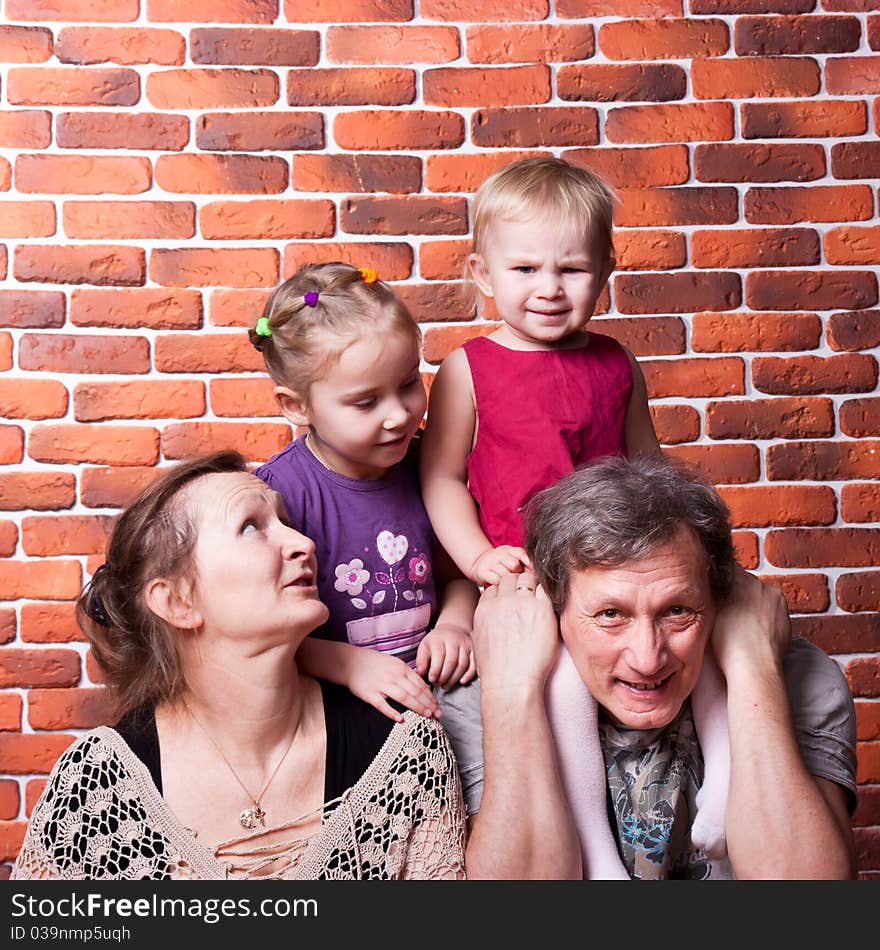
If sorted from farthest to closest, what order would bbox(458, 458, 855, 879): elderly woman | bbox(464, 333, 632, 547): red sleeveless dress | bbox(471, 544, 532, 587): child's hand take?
bbox(464, 333, 632, 547): red sleeveless dress → bbox(471, 544, 532, 587): child's hand → bbox(458, 458, 855, 879): elderly woman

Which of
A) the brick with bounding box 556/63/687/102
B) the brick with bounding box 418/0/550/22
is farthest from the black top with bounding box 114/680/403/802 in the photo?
the brick with bounding box 418/0/550/22

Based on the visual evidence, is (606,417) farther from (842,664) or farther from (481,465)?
(842,664)

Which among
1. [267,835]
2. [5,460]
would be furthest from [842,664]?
[5,460]

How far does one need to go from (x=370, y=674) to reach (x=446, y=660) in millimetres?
116

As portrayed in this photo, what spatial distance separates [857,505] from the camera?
2.67 meters

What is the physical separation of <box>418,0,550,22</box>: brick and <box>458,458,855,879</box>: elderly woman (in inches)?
55.3

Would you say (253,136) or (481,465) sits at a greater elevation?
(253,136)

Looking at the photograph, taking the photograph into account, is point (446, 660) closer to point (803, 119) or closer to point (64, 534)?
point (64, 534)

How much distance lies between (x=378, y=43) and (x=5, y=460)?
1290 millimetres

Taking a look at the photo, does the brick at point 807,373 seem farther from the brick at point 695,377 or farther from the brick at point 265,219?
the brick at point 265,219

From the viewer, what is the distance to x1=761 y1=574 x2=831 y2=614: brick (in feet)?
8.75

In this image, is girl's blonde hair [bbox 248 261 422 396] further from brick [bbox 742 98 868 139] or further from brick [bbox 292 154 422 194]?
brick [bbox 742 98 868 139]
